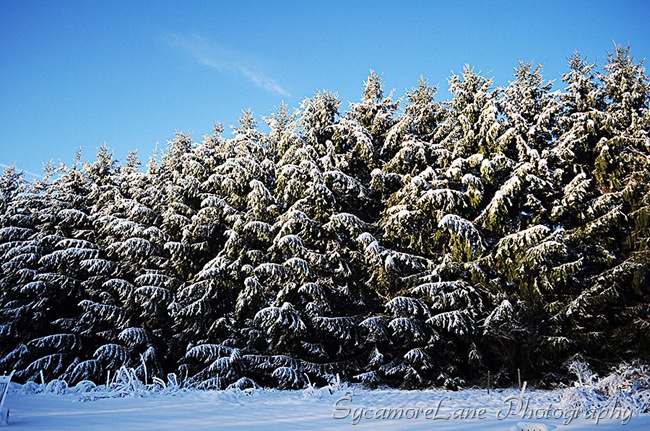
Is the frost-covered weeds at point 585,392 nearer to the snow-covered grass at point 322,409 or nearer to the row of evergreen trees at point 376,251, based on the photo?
the snow-covered grass at point 322,409

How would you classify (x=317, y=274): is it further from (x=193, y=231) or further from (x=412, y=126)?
(x=412, y=126)

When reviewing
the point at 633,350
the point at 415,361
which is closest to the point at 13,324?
the point at 415,361

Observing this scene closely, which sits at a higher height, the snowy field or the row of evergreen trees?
the row of evergreen trees

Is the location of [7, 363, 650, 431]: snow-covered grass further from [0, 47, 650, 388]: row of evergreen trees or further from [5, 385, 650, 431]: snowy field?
[0, 47, 650, 388]: row of evergreen trees

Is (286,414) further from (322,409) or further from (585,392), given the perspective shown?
(585,392)

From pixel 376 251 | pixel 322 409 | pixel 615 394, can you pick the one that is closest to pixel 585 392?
pixel 615 394

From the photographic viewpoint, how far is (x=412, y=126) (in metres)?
13.8

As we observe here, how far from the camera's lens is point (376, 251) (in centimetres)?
1154

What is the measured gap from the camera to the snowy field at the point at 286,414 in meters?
5.35

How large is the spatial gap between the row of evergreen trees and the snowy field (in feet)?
8.54

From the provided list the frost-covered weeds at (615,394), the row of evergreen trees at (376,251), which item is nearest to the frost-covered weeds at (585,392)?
the frost-covered weeds at (615,394)

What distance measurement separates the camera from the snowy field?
5.35m

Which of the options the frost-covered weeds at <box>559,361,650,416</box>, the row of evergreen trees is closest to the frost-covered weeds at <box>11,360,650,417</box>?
the frost-covered weeds at <box>559,361,650,416</box>

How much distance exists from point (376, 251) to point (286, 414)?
583cm
